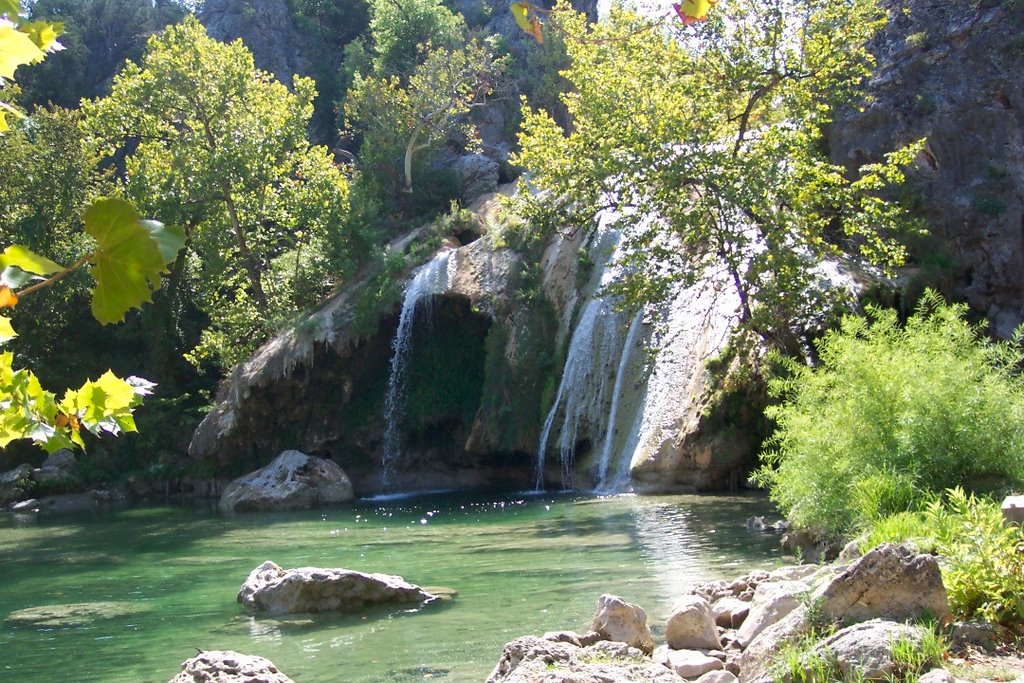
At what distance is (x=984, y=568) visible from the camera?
18.0 feet

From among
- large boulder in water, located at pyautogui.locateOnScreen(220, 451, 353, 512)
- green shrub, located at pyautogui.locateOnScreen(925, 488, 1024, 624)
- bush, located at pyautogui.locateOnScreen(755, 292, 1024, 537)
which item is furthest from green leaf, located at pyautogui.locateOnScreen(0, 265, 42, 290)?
large boulder in water, located at pyautogui.locateOnScreen(220, 451, 353, 512)

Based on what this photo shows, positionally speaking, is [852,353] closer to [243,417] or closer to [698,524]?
[698,524]

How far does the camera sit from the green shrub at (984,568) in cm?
533

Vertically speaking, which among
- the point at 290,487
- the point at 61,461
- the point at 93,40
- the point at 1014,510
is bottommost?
the point at 1014,510

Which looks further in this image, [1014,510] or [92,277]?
[1014,510]

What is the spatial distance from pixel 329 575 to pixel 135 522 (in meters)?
11.9

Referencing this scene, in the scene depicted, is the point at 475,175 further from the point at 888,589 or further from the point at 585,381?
the point at 888,589

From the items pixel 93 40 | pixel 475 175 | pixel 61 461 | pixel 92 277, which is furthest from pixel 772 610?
pixel 93 40

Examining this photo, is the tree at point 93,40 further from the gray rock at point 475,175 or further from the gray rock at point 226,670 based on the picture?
the gray rock at point 226,670

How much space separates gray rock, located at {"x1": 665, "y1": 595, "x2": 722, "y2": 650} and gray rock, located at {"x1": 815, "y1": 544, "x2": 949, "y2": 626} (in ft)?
4.46

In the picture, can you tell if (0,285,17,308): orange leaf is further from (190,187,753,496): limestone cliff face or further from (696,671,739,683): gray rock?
(190,187,753,496): limestone cliff face

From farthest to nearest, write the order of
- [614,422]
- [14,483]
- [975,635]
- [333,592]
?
[14,483], [614,422], [333,592], [975,635]

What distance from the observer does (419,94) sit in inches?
1178

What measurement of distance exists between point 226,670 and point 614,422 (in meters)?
13.1
